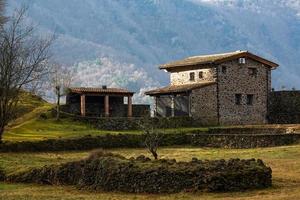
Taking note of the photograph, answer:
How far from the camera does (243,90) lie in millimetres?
61844

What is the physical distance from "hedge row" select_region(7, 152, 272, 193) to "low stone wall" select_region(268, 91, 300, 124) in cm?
4018

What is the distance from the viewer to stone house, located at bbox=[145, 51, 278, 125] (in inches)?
2315

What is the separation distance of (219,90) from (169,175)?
126 ft

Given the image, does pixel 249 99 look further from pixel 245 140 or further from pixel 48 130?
pixel 48 130

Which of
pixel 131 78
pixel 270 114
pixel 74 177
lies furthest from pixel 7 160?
pixel 131 78

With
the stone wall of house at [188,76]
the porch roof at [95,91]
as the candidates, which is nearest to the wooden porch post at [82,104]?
the porch roof at [95,91]

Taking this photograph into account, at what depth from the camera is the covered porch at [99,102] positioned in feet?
191

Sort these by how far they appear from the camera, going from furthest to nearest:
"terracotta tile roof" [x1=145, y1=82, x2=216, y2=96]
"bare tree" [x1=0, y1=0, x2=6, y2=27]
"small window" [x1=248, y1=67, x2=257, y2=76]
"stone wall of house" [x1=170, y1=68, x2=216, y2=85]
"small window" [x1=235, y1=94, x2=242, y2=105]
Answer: "small window" [x1=248, y1=67, x2=257, y2=76]
"small window" [x1=235, y1=94, x2=242, y2=105]
"stone wall of house" [x1=170, y1=68, x2=216, y2=85]
"terracotta tile roof" [x1=145, y1=82, x2=216, y2=96]
"bare tree" [x1=0, y1=0, x2=6, y2=27]

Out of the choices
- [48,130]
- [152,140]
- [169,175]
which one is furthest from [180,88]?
[169,175]

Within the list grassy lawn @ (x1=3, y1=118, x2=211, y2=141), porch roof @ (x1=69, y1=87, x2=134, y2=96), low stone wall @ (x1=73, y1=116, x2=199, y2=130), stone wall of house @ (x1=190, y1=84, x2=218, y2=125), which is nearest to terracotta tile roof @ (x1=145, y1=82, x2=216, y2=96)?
stone wall of house @ (x1=190, y1=84, x2=218, y2=125)

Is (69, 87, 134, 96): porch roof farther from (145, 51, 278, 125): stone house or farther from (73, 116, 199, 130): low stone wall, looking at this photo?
(73, 116, 199, 130): low stone wall

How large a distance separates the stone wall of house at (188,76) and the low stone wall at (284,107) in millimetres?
7855

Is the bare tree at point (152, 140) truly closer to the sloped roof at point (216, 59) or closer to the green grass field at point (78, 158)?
the green grass field at point (78, 158)

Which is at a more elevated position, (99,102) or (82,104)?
(99,102)
